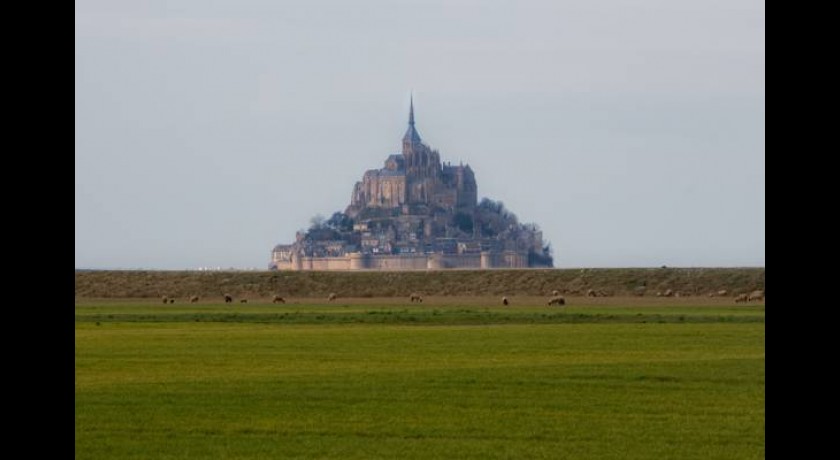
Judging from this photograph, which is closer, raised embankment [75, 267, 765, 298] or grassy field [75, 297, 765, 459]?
grassy field [75, 297, 765, 459]

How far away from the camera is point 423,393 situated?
2505cm

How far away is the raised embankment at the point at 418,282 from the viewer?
340 feet

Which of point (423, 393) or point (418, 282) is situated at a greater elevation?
point (418, 282)

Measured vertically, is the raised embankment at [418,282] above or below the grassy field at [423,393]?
above

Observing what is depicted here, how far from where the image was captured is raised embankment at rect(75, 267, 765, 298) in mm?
103625

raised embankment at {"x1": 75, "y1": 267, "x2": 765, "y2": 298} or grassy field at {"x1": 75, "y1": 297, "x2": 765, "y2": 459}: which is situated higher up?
raised embankment at {"x1": 75, "y1": 267, "x2": 765, "y2": 298}

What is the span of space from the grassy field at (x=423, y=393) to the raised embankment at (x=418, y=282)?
5639cm

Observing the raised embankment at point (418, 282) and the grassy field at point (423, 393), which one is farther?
the raised embankment at point (418, 282)

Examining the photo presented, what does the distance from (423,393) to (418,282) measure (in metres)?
88.1

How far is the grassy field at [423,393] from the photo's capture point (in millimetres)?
18094

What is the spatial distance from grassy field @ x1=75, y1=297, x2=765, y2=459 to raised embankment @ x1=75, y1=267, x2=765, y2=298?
185 ft

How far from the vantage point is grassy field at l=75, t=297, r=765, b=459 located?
18094 millimetres
